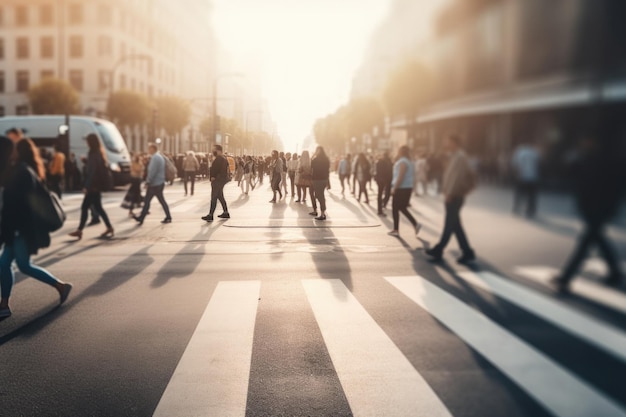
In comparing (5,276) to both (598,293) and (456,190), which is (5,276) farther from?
(598,293)

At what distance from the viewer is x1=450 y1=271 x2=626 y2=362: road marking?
797mm

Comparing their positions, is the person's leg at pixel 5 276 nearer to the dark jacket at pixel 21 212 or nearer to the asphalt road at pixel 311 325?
the asphalt road at pixel 311 325

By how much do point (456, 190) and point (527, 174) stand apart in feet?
0.77

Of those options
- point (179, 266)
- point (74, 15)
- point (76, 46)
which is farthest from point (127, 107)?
point (179, 266)

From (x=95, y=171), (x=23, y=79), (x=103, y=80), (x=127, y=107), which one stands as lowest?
(x=95, y=171)

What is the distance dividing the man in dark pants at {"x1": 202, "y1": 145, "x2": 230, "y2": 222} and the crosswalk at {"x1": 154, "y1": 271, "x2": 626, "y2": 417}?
3.14 ft

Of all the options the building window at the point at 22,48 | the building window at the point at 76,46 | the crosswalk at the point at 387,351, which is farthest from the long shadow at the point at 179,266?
the building window at the point at 22,48

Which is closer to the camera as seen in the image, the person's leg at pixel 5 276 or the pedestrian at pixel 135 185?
the pedestrian at pixel 135 185

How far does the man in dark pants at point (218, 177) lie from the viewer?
2082 mm

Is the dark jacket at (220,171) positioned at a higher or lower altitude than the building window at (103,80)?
lower

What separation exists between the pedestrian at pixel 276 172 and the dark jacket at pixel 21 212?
4.43 m

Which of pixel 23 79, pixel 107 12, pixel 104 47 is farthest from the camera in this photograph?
pixel 23 79

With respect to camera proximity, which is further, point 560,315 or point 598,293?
point 560,315

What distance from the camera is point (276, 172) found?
2949mm
